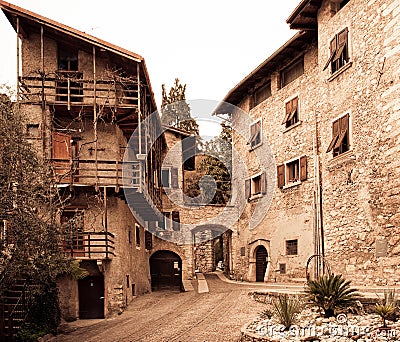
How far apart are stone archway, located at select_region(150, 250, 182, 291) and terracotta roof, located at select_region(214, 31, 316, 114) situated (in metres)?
8.12

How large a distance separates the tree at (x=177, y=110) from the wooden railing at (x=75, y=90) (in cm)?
2050

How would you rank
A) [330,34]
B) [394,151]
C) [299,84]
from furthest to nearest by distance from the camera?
[299,84] < [330,34] < [394,151]

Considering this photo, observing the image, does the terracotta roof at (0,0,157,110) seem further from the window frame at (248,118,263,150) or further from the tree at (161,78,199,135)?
the tree at (161,78,199,135)

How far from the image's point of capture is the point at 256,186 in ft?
87.3

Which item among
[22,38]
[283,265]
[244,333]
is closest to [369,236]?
[244,333]

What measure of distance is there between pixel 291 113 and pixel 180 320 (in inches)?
417

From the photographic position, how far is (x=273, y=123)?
25109 millimetres

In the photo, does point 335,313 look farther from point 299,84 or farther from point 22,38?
point 22,38

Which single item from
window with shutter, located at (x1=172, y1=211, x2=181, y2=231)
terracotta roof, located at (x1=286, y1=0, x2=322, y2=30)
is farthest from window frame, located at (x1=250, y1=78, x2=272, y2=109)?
window with shutter, located at (x1=172, y1=211, x2=181, y2=231)

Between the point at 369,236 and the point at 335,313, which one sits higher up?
the point at 369,236

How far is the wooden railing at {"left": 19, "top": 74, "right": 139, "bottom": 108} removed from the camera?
20000 millimetres

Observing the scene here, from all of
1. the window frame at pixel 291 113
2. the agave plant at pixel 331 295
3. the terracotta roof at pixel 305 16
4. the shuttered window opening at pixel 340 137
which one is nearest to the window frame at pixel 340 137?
the shuttered window opening at pixel 340 137

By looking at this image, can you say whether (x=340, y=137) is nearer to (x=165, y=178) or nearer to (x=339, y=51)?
(x=339, y=51)

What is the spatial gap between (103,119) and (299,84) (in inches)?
317
